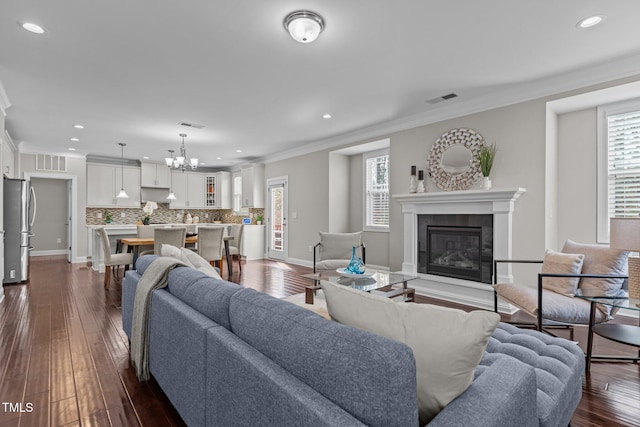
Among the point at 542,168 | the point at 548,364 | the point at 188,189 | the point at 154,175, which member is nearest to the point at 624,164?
the point at 542,168

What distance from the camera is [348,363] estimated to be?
86 cm

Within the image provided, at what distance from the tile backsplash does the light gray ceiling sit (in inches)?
143

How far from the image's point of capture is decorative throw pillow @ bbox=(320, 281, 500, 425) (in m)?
0.94

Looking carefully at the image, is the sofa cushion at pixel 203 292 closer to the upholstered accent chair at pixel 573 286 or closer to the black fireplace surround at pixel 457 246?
the upholstered accent chair at pixel 573 286

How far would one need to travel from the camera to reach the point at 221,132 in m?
5.73

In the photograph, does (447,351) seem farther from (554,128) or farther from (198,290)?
(554,128)

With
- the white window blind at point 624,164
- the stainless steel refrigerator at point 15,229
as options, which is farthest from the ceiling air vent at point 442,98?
the stainless steel refrigerator at point 15,229

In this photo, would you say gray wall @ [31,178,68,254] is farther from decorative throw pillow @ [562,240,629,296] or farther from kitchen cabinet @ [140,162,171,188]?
decorative throw pillow @ [562,240,629,296]

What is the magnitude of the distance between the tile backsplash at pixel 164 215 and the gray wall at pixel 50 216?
39.8 inches

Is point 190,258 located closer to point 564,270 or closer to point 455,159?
point 564,270

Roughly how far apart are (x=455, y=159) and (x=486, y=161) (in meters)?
0.45

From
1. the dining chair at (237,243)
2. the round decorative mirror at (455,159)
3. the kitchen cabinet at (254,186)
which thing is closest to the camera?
the round decorative mirror at (455,159)

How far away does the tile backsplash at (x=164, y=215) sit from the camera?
8195mm

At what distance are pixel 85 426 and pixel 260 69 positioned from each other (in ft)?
9.99
